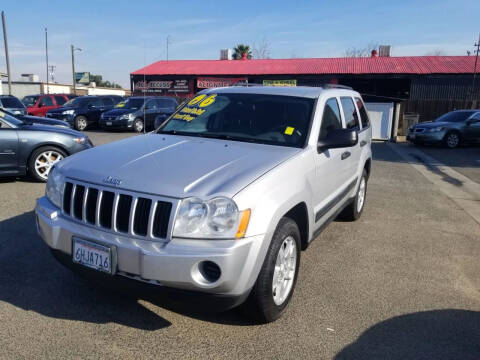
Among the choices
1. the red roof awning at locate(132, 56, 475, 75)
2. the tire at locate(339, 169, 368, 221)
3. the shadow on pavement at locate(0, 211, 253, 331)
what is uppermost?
the red roof awning at locate(132, 56, 475, 75)

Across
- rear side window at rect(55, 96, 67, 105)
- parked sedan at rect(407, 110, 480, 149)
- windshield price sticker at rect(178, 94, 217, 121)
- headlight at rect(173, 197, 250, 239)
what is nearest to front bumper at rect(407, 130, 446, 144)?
parked sedan at rect(407, 110, 480, 149)

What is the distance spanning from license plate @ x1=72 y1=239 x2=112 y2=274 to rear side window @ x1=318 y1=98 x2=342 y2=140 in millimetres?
2163

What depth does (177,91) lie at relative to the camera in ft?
107

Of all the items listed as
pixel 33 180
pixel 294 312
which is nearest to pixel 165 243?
pixel 294 312

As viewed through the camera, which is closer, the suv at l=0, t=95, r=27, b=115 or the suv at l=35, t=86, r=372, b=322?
the suv at l=35, t=86, r=372, b=322

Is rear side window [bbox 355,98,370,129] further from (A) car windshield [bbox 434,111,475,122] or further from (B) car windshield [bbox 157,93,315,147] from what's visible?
(A) car windshield [bbox 434,111,475,122]

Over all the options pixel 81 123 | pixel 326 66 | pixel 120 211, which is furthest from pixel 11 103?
pixel 326 66

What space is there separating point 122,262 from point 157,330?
0.68 m

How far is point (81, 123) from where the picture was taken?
763 inches

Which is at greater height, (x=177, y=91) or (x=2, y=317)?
(x=177, y=91)

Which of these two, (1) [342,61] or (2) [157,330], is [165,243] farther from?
(1) [342,61]

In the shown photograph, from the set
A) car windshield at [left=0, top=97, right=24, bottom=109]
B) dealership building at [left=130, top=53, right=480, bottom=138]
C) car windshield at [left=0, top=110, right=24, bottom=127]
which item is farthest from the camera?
dealership building at [left=130, top=53, right=480, bottom=138]

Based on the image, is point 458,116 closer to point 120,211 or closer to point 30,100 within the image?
point 120,211

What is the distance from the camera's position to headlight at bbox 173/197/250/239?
2568 mm
